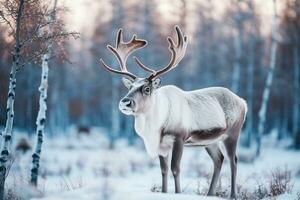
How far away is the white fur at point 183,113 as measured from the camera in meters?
6.76

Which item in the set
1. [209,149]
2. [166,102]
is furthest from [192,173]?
[166,102]

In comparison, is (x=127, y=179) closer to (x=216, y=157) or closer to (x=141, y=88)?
(x=216, y=157)

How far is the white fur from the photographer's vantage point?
6762mm

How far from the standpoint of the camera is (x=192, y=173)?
492 inches

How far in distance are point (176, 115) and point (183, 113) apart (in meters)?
0.16

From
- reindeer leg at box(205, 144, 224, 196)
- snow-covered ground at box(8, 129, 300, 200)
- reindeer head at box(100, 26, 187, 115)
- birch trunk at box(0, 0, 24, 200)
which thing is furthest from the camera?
reindeer leg at box(205, 144, 224, 196)

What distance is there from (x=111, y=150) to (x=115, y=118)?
1624 mm

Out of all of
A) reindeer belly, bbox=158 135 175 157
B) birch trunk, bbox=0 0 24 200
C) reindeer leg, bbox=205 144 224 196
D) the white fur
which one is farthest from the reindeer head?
reindeer leg, bbox=205 144 224 196

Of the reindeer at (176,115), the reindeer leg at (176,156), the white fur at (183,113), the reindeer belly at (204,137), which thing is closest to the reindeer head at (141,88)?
the reindeer at (176,115)

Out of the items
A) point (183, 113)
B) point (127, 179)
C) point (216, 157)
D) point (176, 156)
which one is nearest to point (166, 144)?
point (176, 156)

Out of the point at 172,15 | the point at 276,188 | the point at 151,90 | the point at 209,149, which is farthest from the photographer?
the point at 172,15

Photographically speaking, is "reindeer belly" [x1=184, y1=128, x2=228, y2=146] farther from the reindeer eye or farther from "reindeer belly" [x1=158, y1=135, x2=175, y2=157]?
the reindeer eye

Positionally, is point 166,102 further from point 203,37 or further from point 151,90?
point 203,37

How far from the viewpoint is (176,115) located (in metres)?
6.91
